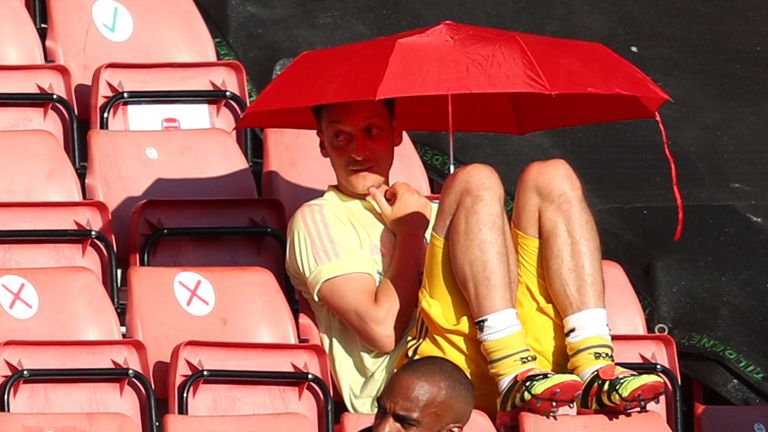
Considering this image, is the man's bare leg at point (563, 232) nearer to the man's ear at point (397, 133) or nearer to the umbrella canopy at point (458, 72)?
the umbrella canopy at point (458, 72)

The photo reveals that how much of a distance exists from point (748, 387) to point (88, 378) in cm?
234

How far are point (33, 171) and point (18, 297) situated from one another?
Answer: 0.84 metres

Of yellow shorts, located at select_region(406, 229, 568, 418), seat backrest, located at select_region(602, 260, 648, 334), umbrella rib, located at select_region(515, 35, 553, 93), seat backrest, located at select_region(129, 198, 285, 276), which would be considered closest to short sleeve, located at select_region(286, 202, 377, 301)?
yellow shorts, located at select_region(406, 229, 568, 418)

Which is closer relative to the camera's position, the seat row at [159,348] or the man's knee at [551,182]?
the seat row at [159,348]

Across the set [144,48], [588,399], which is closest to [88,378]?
[588,399]

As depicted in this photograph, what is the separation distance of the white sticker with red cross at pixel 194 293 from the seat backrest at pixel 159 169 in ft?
1.93

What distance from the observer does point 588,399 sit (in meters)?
4.39

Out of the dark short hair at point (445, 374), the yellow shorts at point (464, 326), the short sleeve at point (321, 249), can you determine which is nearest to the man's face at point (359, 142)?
the short sleeve at point (321, 249)

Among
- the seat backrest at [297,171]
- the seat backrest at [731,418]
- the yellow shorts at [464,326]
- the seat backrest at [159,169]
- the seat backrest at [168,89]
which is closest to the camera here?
the yellow shorts at [464,326]

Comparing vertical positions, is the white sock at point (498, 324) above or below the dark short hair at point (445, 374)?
below

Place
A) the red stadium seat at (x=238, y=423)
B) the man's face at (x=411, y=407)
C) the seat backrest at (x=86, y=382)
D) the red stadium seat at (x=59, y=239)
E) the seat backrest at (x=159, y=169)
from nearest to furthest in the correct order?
the man's face at (x=411, y=407) → the red stadium seat at (x=238, y=423) → the seat backrest at (x=86, y=382) → the red stadium seat at (x=59, y=239) → the seat backrest at (x=159, y=169)

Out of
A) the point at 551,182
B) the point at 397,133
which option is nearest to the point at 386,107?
the point at 397,133

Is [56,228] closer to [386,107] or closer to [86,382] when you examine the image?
[86,382]

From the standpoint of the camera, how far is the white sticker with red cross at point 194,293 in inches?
189
